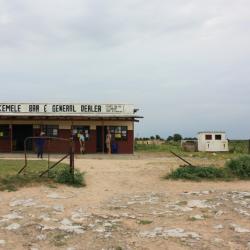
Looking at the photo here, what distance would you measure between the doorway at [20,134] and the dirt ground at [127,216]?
1995 cm

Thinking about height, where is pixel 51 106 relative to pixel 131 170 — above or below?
above

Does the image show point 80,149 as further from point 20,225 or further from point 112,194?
point 20,225

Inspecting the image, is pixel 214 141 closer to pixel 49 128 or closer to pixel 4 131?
pixel 49 128

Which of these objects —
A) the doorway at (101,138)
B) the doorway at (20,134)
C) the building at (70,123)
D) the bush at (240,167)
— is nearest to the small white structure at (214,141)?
the building at (70,123)

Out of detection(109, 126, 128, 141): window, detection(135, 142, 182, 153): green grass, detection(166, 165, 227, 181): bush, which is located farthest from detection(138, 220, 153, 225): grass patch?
detection(135, 142, 182, 153): green grass

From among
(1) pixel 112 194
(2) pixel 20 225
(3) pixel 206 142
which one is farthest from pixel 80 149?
(2) pixel 20 225

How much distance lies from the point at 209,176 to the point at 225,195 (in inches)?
140

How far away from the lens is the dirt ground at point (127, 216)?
9.60m

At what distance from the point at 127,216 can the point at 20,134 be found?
25.8 m

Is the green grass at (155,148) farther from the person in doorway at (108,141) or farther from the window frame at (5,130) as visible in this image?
the window frame at (5,130)

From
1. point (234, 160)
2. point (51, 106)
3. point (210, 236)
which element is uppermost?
point (51, 106)

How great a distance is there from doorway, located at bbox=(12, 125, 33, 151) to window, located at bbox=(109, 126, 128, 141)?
18.7ft

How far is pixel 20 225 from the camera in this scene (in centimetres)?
1070

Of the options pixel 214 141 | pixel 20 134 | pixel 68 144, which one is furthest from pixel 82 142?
pixel 214 141
